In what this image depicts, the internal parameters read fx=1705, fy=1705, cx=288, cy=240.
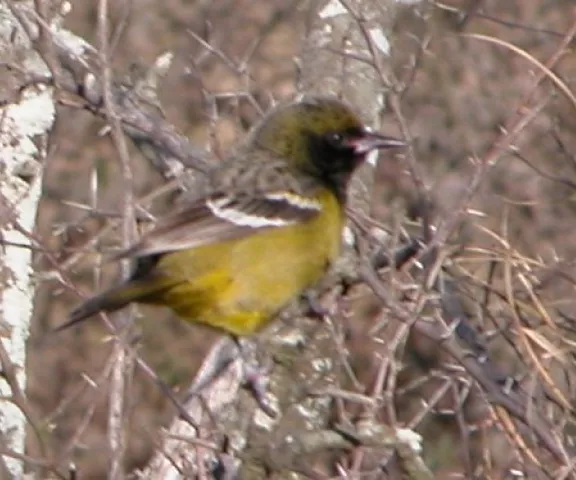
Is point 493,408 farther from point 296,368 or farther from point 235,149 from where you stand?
point 235,149

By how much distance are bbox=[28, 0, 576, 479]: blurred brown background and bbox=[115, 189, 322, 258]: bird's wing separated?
16.1ft

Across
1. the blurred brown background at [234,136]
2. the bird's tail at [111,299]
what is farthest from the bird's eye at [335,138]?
the blurred brown background at [234,136]

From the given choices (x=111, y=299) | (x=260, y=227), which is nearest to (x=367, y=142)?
(x=260, y=227)

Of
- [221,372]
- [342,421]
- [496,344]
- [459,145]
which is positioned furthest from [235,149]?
[459,145]

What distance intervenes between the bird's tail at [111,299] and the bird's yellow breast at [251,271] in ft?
0.43

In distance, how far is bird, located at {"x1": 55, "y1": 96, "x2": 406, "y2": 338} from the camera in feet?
17.1

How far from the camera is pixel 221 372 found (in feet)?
19.0

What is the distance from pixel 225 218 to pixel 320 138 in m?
0.58

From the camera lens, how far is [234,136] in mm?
11078

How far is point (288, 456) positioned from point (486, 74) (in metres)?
8.45

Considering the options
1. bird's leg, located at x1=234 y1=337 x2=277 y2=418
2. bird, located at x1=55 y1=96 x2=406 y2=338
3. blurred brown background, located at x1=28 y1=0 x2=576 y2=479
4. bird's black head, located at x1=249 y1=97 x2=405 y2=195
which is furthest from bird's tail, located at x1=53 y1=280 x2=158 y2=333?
blurred brown background, located at x1=28 y1=0 x2=576 y2=479

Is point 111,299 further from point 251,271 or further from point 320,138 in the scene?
point 320,138

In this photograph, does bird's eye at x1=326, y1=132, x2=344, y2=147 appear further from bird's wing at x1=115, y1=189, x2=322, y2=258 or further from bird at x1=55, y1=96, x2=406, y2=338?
bird's wing at x1=115, y1=189, x2=322, y2=258

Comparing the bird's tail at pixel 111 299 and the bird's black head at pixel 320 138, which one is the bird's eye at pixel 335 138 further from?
the bird's tail at pixel 111 299
